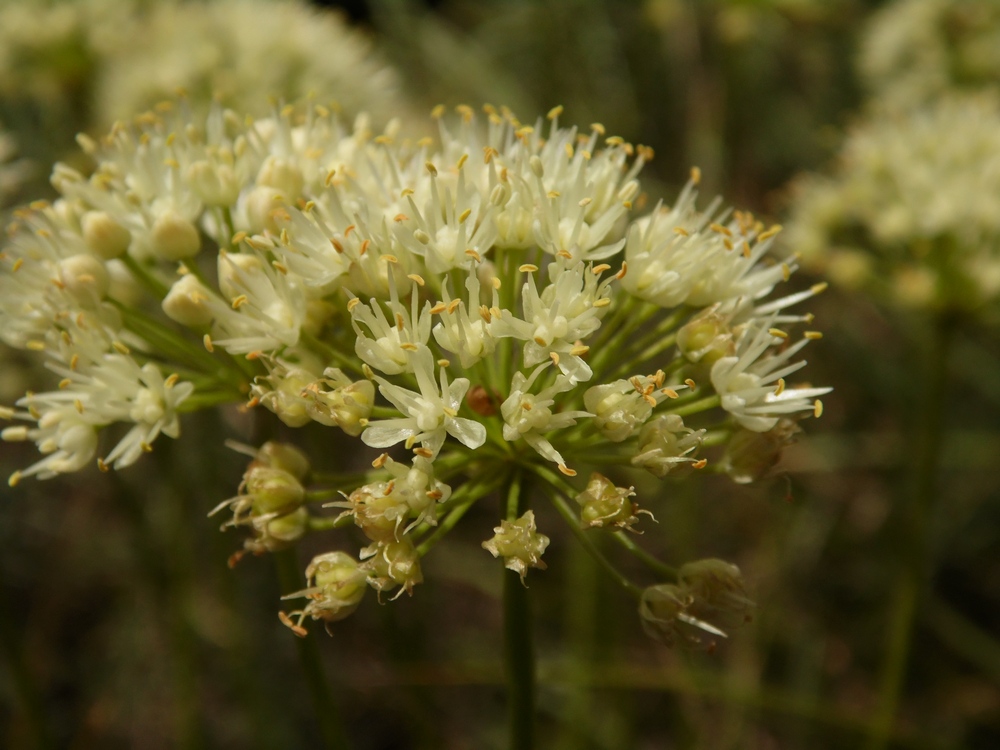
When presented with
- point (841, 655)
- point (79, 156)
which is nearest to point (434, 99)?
point (79, 156)

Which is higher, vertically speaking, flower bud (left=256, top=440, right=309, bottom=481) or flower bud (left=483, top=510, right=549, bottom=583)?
flower bud (left=483, top=510, right=549, bottom=583)

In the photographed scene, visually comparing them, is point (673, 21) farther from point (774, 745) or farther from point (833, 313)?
point (774, 745)

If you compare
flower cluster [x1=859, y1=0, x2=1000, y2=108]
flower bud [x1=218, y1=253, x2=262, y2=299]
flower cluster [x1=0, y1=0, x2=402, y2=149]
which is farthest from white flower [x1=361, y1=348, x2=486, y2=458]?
flower cluster [x1=859, y1=0, x2=1000, y2=108]

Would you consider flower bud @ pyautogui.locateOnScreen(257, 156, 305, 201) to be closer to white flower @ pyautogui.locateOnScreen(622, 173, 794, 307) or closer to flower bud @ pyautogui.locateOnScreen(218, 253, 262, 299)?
flower bud @ pyautogui.locateOnScreen(218, 253, 262, 299)

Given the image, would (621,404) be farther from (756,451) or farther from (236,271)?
(236,271)

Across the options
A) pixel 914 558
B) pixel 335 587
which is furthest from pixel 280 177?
pixel 914 558

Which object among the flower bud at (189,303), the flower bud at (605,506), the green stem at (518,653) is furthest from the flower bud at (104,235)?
the flower bud at (605,506)
